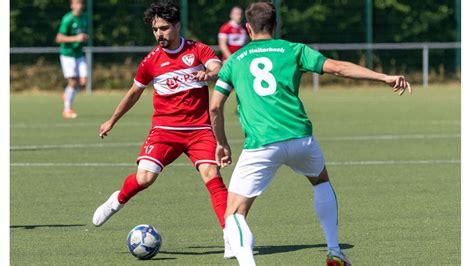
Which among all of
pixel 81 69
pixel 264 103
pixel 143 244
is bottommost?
pixel 81 69

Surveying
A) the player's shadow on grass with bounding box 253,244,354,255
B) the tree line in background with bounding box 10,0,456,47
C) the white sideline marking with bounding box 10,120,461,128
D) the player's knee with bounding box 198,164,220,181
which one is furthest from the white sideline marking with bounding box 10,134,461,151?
the tree line in background with bounding box 10,0,456,47

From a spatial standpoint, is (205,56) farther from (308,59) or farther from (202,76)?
(308,59)

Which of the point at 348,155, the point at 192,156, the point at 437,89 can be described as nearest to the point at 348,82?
the point at 437,89

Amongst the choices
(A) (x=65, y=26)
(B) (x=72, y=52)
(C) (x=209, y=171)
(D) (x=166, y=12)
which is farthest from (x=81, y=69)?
(C) (x=209, y=171)

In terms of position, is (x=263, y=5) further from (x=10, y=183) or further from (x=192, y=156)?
(x=10, y=183)

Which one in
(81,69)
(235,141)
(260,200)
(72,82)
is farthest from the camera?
(81,69)

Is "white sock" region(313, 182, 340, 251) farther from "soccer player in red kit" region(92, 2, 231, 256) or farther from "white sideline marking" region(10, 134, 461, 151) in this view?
"white sideline marking" region(10, 134, 461, 151)

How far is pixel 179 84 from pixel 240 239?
236cm

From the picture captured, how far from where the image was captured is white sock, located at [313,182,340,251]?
26.9 ft

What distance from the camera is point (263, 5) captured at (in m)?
7.67

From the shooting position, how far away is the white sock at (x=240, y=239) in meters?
7.56

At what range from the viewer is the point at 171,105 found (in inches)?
382

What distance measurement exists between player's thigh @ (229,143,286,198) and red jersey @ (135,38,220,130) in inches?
77.1

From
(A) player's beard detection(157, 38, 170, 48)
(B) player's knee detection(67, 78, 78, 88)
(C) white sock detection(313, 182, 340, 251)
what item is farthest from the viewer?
(B) player's knee detection(67, 78, 78, 88)
